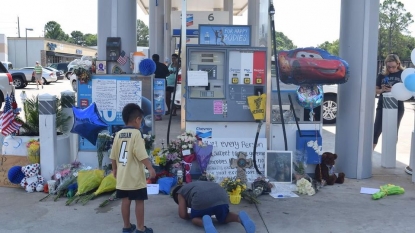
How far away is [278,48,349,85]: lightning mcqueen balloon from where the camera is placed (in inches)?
263

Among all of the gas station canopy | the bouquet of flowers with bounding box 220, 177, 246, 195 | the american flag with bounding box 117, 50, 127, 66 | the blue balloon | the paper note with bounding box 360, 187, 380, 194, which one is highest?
the gas station canopy

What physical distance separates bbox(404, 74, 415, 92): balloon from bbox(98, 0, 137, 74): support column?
13.9 feet

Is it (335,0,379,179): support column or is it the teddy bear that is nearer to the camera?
the teddy bear

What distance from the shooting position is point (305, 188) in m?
6.45

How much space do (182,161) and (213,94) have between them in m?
1.11

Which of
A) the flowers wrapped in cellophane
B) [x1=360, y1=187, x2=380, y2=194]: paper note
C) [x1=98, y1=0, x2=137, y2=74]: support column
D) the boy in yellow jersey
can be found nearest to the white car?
[x1=98, y1=0, x2=137, y2=74]: support column

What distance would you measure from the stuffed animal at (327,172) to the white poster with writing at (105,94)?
3.07 m

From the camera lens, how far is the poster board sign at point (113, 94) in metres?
7.09

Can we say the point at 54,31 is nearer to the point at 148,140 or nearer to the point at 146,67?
the point at 146,67

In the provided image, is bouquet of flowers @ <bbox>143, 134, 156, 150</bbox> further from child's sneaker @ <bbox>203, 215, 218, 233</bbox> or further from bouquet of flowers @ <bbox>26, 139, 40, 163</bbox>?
child's sneaker @ <bbox>203, 215, 218, 233</bbox>

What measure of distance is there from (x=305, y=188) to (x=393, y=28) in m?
52.9

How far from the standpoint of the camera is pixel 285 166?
271 inches

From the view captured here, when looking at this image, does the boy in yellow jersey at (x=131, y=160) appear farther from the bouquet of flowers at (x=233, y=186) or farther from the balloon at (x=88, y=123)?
the balloon at (x=88, y=123)

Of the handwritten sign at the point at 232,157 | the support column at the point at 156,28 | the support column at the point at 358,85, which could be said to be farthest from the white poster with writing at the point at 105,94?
the support column at the point at 156,28
